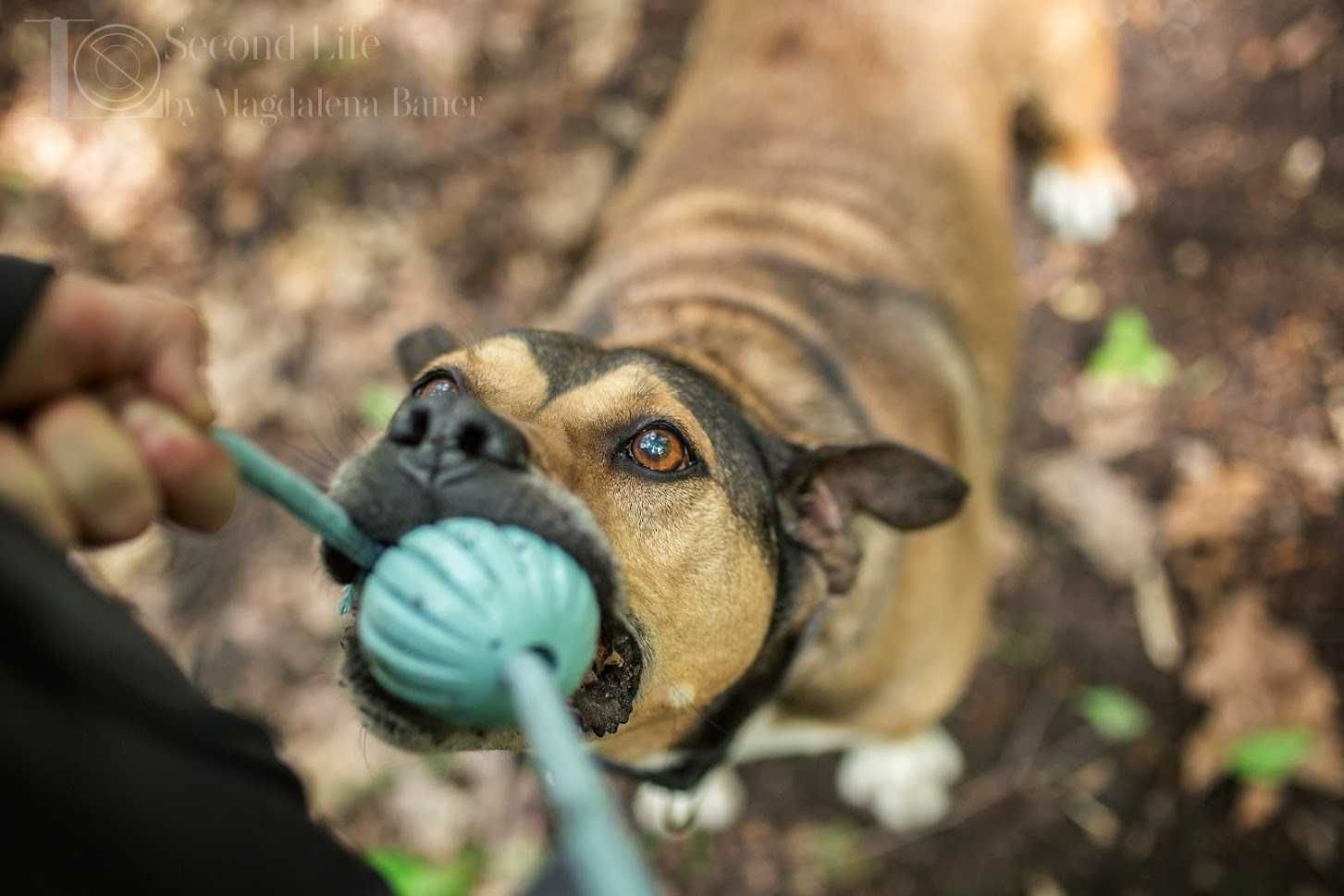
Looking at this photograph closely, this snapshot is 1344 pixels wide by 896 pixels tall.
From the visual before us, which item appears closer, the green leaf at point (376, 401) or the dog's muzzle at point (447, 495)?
the dog's muzzle at point (447, 495)

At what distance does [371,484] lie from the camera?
A: 5.43 ft

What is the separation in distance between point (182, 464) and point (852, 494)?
5.26 feet

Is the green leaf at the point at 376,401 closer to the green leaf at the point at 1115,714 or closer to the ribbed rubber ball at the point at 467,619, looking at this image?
the ribbed rubber ball at the point at 467,619

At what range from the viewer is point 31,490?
1116 millimetres

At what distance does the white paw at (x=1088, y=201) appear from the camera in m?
4.53

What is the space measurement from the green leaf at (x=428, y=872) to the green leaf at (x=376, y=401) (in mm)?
1850

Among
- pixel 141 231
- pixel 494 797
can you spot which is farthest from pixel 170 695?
pixel 141 231

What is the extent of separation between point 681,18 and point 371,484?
4.24 meters

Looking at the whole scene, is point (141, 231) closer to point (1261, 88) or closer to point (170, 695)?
point (170, 695)

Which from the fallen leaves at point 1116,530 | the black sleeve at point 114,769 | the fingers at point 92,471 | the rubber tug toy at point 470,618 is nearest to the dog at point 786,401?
the rubber tug toy at point 470,618

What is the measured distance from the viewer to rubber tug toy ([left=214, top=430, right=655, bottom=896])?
1.18 m

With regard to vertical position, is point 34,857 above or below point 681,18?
below

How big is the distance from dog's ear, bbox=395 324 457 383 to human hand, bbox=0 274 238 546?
3.88ft

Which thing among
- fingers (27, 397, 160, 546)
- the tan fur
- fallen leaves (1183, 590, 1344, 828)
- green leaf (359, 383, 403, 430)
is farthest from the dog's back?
fingers (27, 397, 160, 546)
